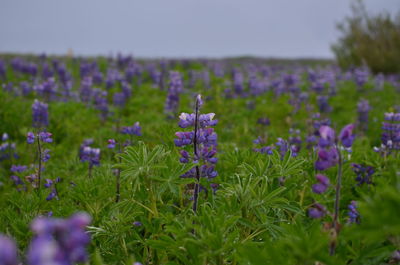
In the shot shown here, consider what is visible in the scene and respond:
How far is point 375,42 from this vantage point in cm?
1522

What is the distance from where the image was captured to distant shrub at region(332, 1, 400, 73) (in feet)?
48.8

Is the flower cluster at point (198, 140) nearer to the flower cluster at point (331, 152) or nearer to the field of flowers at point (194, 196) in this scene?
the field of flowers at point (194, 196)

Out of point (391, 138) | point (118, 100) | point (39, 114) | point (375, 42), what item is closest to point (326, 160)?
point (391, 138)

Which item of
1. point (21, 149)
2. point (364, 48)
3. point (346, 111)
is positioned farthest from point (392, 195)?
point (364, 48)

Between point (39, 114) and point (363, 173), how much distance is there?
350cm

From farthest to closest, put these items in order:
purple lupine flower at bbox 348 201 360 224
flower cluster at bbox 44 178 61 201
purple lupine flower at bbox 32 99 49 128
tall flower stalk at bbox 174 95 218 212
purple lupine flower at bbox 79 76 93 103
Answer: purple lupine flower at bbox 79 76 93 103
purple lupine flower at bbox 32 99 49 128
flower cluster at bbox 44 178 61 201
purple lupine flower at bbox 348 201 360 224
tall flower stalk at bbox 174 95 218 212

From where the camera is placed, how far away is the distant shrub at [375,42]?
48.8 ft

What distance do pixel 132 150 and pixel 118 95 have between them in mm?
5198

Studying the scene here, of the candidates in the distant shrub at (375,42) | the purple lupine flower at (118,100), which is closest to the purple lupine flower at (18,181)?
the purple lupine flower at (118,100)

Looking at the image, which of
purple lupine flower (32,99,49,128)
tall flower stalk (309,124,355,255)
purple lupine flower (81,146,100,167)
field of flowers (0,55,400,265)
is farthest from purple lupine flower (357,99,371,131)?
tall flower stalk (309,124,355,255)

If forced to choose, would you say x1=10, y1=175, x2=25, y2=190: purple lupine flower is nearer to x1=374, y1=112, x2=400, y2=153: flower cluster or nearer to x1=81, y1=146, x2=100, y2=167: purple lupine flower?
x1=81, y1=146, x2=100, y2=167: purple lupine flower

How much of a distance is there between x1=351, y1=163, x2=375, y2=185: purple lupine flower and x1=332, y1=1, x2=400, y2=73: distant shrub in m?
12.9

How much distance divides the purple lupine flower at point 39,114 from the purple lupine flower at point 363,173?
339 centimetres

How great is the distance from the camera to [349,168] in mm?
2947
